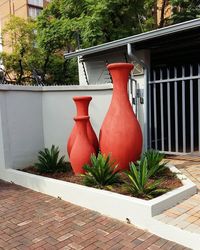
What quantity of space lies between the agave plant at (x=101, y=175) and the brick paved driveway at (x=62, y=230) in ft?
1.51

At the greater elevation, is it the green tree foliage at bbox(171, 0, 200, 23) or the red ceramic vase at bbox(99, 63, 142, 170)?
the green tree foliage at bbox(171, 0, 200, 23)

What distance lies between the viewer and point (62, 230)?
3.94 m

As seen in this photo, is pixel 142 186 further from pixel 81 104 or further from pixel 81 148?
pixel 81 104

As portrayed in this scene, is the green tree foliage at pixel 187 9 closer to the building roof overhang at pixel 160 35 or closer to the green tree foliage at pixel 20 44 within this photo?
the building roof overhang at pixel 160 35

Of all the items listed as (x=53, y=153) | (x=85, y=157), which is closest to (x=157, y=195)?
(x=85, y=157)

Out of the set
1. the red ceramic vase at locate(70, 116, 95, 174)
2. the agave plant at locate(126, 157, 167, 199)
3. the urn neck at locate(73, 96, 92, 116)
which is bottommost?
the agave plant at locate(126, 157, 167, 199)

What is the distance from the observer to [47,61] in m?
20.9

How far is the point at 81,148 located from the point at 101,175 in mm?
841

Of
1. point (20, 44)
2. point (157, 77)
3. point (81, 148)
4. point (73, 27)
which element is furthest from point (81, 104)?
point (20, 44)

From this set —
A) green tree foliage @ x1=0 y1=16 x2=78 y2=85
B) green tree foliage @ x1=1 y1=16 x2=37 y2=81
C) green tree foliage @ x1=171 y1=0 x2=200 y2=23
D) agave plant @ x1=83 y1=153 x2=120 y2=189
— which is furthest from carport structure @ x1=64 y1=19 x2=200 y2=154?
green tree foliage @ x1=1 y1=16 x2=37 y2=81

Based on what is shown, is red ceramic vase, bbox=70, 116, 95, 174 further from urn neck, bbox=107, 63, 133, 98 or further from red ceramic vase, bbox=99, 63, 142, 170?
urn neck, bbox=107, 63, 133, 98

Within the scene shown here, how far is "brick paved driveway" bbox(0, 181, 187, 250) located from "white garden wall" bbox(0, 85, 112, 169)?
1.81 m

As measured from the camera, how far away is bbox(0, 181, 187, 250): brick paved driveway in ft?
11.6

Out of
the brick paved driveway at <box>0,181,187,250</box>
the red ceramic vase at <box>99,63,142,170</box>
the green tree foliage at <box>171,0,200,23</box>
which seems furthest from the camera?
the green tree foliage at <box>171,0,200,23</box>
